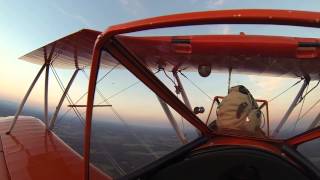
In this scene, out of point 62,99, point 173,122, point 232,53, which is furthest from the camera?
point 62,99

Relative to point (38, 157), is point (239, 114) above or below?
above

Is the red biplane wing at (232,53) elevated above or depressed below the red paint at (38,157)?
above

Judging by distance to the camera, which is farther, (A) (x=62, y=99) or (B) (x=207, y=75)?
(A) (x=62, y=99)

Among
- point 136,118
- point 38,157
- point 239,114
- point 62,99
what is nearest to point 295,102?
point 239,114

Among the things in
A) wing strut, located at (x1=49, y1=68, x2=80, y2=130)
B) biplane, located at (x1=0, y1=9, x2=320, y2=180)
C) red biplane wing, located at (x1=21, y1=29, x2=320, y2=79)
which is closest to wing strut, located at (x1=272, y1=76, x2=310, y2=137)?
biplane, located at (x1=0, y1=9, x2=320, y2=180)

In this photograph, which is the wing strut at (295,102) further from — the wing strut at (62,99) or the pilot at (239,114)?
the wing strut at (62,99)

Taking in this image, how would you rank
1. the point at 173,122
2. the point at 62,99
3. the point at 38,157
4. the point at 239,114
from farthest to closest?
the point at 62,99 < the point at 38,157 < the point at 173,122 < the point at 239,114

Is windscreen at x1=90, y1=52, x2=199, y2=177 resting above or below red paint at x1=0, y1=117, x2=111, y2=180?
above

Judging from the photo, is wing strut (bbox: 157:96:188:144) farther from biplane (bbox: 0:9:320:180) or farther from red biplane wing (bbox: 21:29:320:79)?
red biplane wing (bbox: 21:29:320:79)

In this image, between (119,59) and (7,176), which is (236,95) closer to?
(119,59)

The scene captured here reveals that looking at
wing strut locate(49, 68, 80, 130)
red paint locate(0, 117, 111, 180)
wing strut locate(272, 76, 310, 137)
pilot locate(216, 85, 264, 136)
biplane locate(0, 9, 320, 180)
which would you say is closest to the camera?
biplane locate(0, 9, 320, 180)

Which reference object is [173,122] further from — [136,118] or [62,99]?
[62,99]

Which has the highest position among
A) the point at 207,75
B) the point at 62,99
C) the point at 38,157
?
the point at 207,75

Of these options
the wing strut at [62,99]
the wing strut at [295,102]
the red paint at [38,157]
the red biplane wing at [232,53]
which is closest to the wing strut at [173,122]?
the red biplane wing at [232,53]
